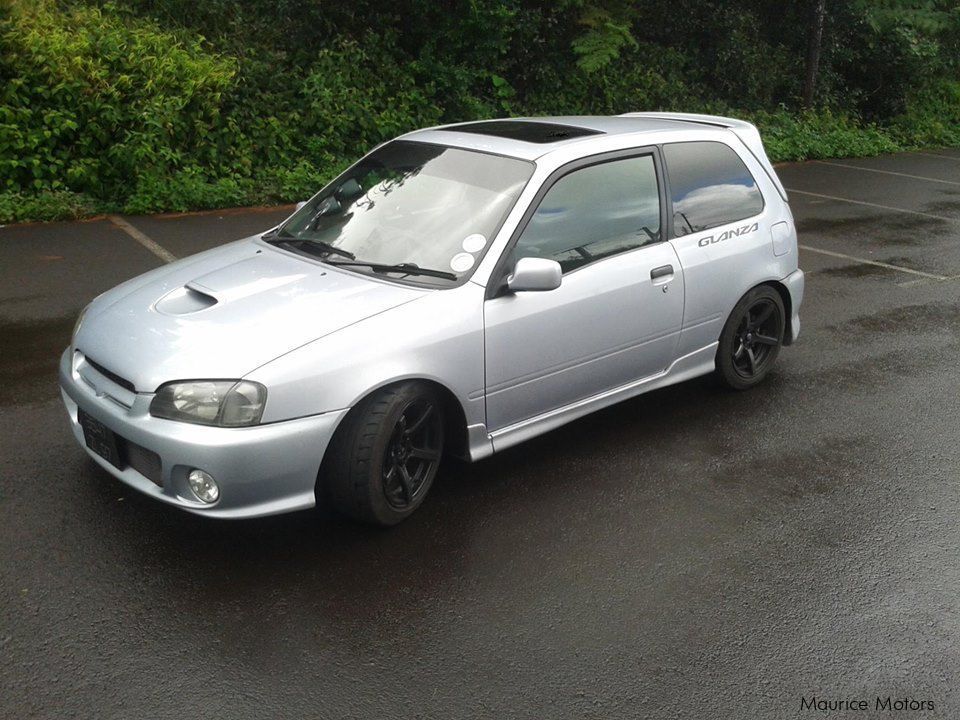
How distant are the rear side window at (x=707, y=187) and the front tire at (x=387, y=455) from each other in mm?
1958

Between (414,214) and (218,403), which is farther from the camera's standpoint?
(414,214)

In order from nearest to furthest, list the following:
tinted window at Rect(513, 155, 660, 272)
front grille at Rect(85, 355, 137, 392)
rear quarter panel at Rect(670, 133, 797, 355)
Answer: front grille at Rect(85, 355, 137, 392)
tinted window at Rect(513, 155, 660, 272)
rear quarter panel at Rect(670, 133, 797, 355)

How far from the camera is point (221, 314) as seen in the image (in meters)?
4.45

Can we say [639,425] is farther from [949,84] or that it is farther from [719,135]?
[949,84]

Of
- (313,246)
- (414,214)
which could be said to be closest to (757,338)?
(414,214)

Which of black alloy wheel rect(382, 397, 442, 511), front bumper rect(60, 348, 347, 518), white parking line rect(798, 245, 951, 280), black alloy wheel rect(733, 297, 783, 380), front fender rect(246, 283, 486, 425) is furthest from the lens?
white parking line rect(798, 245, 951, 280)

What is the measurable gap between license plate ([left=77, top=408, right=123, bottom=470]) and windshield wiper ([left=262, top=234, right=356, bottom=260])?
1385mm

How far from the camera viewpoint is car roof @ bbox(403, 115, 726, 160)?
17.4 feet

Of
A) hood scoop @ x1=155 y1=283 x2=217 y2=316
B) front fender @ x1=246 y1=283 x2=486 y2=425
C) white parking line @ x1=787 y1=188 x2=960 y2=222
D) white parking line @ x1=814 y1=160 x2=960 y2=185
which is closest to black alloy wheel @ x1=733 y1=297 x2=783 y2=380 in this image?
front fender @ x1=246 y1=283 x2=486 y2=425

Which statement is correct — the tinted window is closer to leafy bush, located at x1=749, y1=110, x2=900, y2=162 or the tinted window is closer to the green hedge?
the green hedge

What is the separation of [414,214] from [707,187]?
1853 mm

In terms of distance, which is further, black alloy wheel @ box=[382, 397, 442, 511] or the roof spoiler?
the roof spoiler

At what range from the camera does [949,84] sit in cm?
2323

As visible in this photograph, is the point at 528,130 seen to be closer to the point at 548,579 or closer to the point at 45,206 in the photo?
the point at 548,579
